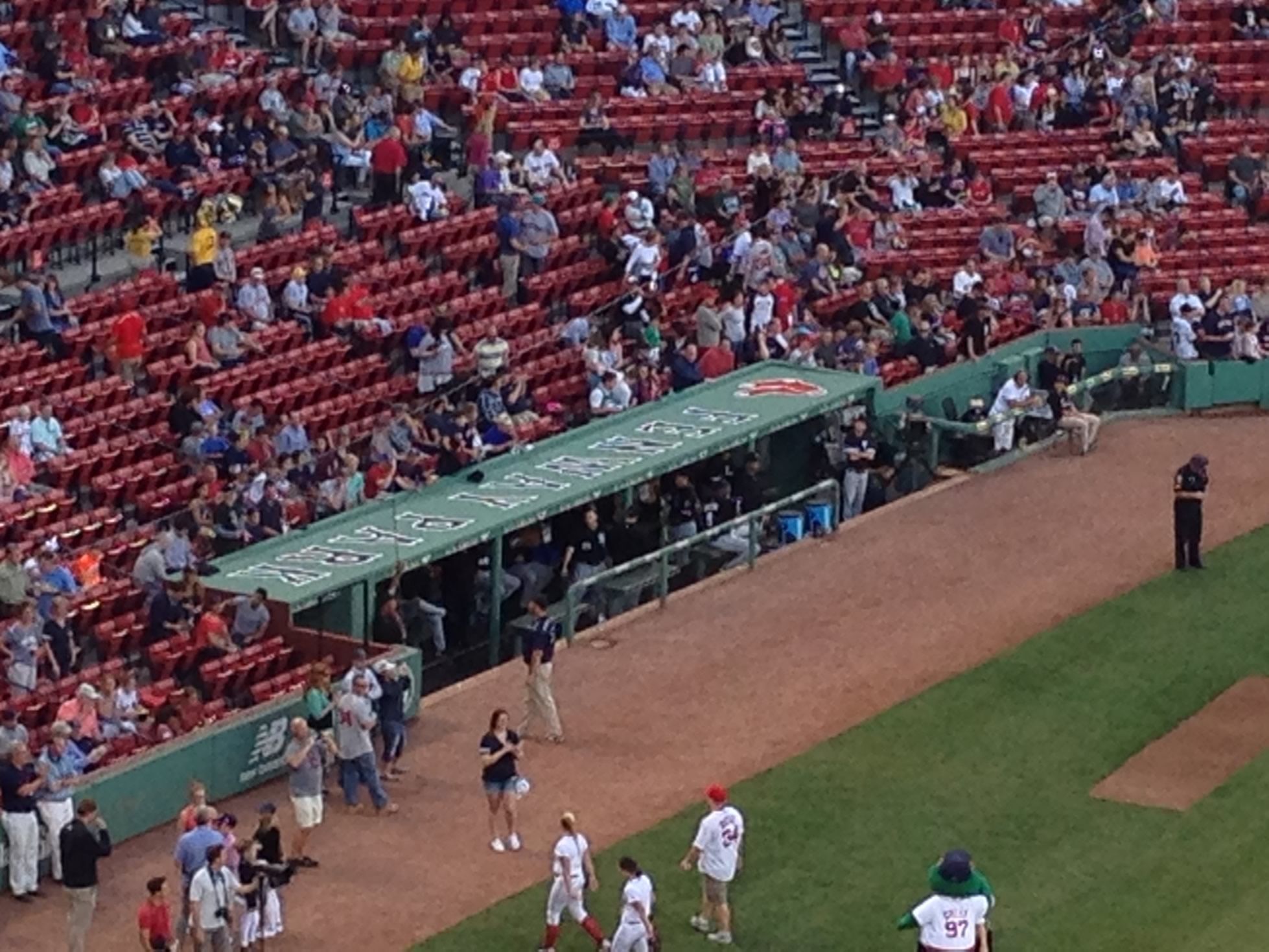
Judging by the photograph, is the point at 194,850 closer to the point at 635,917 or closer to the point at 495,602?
the point at 635,917

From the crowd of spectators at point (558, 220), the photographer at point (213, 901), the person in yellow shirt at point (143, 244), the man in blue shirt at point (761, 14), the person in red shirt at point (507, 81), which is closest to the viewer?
the photographer at point (213, 901)

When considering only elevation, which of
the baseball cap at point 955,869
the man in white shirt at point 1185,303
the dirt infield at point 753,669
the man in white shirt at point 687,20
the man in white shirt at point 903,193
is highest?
the man in white shirt at point 687,20

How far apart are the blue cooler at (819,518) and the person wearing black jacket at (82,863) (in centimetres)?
1298

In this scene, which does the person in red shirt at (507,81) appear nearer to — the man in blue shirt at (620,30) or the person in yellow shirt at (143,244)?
the man in blue shirt at (620,30)

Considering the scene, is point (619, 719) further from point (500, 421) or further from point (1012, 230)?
point (1012, 230)

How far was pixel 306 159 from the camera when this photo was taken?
3812 centimetres

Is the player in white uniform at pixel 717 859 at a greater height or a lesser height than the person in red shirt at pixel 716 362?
lesser

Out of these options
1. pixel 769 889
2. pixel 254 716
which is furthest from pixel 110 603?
pixel 769 889

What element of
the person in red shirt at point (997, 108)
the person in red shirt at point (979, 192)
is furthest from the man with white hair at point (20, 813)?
the person in red shirt at point (997, 108)

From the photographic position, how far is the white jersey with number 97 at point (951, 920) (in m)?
21.5

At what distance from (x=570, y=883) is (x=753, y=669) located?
7503mm

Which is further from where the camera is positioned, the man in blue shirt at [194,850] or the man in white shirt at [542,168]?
the man in white shirt at [542,168]

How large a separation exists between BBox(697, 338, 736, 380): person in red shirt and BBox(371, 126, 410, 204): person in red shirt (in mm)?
4449

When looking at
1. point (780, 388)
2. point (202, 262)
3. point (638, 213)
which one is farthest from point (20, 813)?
point (638, 213)
